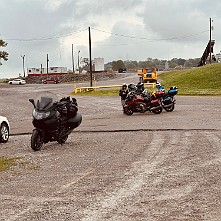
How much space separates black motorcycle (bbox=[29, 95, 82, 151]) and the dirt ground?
0.35 m

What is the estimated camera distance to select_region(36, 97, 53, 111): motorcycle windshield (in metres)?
13.5

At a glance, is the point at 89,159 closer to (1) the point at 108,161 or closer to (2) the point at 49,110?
(1) the point at 108,161

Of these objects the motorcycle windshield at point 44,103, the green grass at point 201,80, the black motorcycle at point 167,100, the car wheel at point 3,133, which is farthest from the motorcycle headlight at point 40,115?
the green grass at point 201,80

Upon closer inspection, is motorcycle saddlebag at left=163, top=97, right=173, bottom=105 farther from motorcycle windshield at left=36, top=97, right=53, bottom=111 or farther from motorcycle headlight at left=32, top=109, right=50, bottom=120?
motorcycle headlight at left=32, top=109, right=50, bottom=120

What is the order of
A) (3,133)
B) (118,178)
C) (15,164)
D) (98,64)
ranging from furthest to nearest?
(98,64) < (3,133) < (15,164) < (118,178)

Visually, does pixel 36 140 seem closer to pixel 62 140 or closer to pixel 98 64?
pixel 62 140

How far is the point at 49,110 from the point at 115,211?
7.12m

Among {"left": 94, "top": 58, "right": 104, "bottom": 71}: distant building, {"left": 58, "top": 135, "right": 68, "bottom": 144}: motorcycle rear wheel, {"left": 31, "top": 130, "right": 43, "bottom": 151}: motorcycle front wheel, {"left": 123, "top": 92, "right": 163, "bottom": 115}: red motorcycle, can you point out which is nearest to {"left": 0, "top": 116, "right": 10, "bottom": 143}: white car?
{"left": 58, "top": 135, "right": 68, "bottom": 144}: motorcycle rear wheel

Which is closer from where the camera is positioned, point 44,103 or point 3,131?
point 44,103

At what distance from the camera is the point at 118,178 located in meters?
9.04

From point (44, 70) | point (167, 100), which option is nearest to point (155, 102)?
point (167, 100)

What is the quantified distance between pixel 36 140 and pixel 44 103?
103 centimetres

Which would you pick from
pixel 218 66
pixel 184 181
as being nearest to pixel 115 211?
pixel 184 181

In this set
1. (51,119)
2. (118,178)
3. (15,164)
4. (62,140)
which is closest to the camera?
(118,178)
